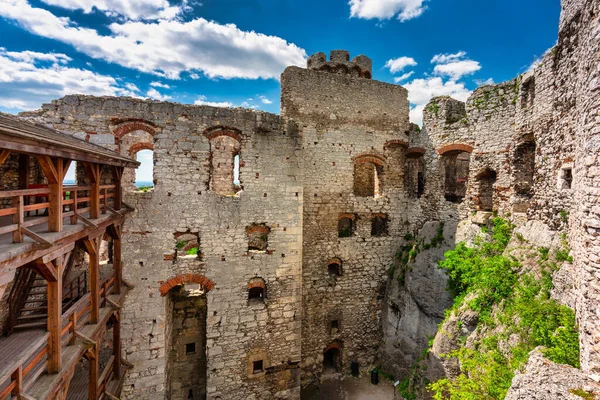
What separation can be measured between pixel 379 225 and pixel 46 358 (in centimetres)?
1132

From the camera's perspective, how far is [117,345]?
7.97 meters

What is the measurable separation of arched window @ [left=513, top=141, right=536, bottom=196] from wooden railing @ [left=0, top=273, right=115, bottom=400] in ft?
38.0

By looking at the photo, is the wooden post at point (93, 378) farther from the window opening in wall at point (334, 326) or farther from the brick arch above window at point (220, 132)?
the window opening in wall at point (334, 326)

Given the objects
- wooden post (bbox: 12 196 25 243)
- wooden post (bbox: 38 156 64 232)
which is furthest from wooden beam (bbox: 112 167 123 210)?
wooden post (bbox: 12 196 25 243)

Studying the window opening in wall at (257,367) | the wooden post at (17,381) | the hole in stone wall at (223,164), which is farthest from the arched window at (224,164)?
the wooden post at (17,381)

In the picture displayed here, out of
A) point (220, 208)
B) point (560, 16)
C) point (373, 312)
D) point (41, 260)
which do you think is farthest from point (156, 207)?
point (560, 16)

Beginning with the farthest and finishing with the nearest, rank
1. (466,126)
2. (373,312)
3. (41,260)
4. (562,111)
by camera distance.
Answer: (373,312) < (466,126) < (562,111) < (41,260)

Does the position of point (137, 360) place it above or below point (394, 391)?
above

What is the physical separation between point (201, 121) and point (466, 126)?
912cm

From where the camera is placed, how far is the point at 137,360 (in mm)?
8539

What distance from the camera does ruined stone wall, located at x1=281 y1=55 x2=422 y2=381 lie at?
11445 millimetres

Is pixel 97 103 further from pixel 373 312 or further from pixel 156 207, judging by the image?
pixel 373 312

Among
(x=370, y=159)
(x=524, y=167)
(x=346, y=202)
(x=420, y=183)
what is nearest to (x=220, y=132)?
(x=346, y=202)

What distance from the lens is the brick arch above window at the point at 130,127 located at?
8508 millimetres
